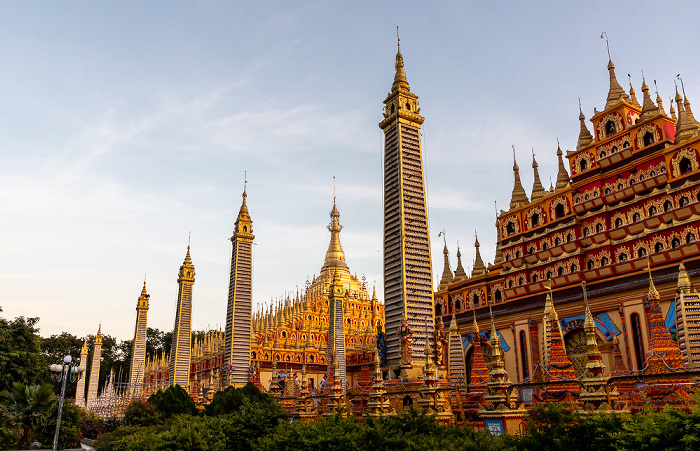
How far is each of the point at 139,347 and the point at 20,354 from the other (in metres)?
16.9

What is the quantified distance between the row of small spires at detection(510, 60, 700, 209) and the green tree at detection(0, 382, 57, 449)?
28709 millimetres

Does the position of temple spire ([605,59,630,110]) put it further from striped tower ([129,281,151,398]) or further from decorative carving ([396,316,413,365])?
Result: striped tower ([129,281,151,398])

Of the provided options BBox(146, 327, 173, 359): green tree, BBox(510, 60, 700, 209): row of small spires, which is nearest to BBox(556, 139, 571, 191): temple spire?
BBox(510, 60, 700, 209): row of small spires

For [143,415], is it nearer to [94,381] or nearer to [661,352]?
[661,352]

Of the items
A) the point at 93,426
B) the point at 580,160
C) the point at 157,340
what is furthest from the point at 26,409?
the point at 157,340

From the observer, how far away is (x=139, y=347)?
46.7m

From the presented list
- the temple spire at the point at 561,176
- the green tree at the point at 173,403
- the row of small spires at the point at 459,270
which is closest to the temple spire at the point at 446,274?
the row of small spires at the point at 459,270

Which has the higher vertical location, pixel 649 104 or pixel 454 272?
pixel 649 104

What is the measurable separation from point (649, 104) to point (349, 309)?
1509 inches

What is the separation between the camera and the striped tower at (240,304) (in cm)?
3392

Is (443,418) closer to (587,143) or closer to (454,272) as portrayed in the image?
(587,143)

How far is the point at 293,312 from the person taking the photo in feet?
183

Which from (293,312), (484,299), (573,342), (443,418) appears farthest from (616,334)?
(293,312)

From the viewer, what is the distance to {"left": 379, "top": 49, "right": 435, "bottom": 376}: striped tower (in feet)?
75.7
